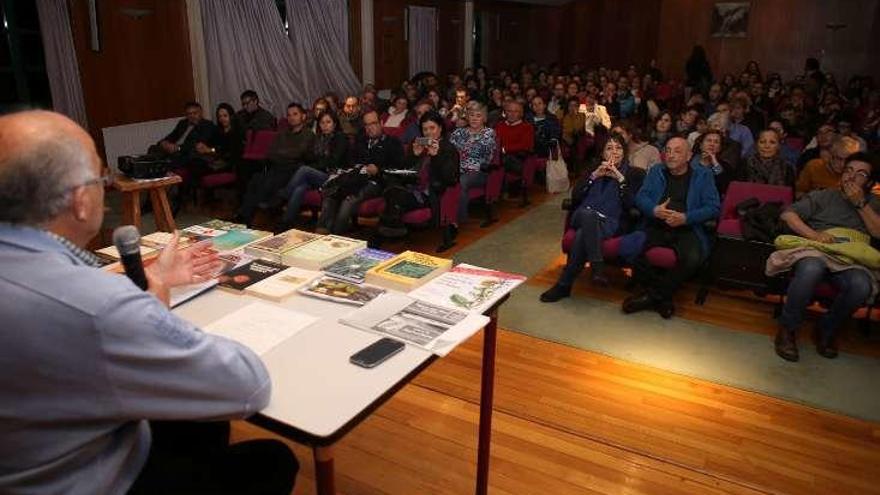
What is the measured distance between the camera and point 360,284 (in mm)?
2195

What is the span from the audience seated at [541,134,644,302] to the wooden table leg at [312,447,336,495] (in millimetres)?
2941

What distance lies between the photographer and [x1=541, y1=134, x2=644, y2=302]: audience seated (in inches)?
165

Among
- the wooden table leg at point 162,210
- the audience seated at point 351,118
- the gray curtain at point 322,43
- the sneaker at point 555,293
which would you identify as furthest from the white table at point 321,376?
the gray curtain at point 322,43

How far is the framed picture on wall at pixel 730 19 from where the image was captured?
13.4m

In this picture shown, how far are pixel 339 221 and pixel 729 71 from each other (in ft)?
38.4

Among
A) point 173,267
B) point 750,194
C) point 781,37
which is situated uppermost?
point 781,37

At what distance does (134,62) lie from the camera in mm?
7305

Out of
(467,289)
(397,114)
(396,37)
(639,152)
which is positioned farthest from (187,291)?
(396,37)

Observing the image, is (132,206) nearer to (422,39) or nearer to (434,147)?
(434,147)

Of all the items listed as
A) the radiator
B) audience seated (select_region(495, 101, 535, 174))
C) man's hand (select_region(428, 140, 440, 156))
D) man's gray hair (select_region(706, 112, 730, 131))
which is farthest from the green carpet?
the radiator

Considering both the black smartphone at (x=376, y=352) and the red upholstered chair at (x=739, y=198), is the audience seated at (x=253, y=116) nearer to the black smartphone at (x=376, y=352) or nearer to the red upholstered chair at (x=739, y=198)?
the red upholstered chair at (x=739, y=198)

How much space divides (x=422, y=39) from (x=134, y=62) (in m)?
5.99

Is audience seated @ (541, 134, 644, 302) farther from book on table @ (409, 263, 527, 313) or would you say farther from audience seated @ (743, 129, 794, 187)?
book on table @ (409, 263, 527, 313)

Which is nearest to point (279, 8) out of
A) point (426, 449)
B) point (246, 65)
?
point (246, 65)
